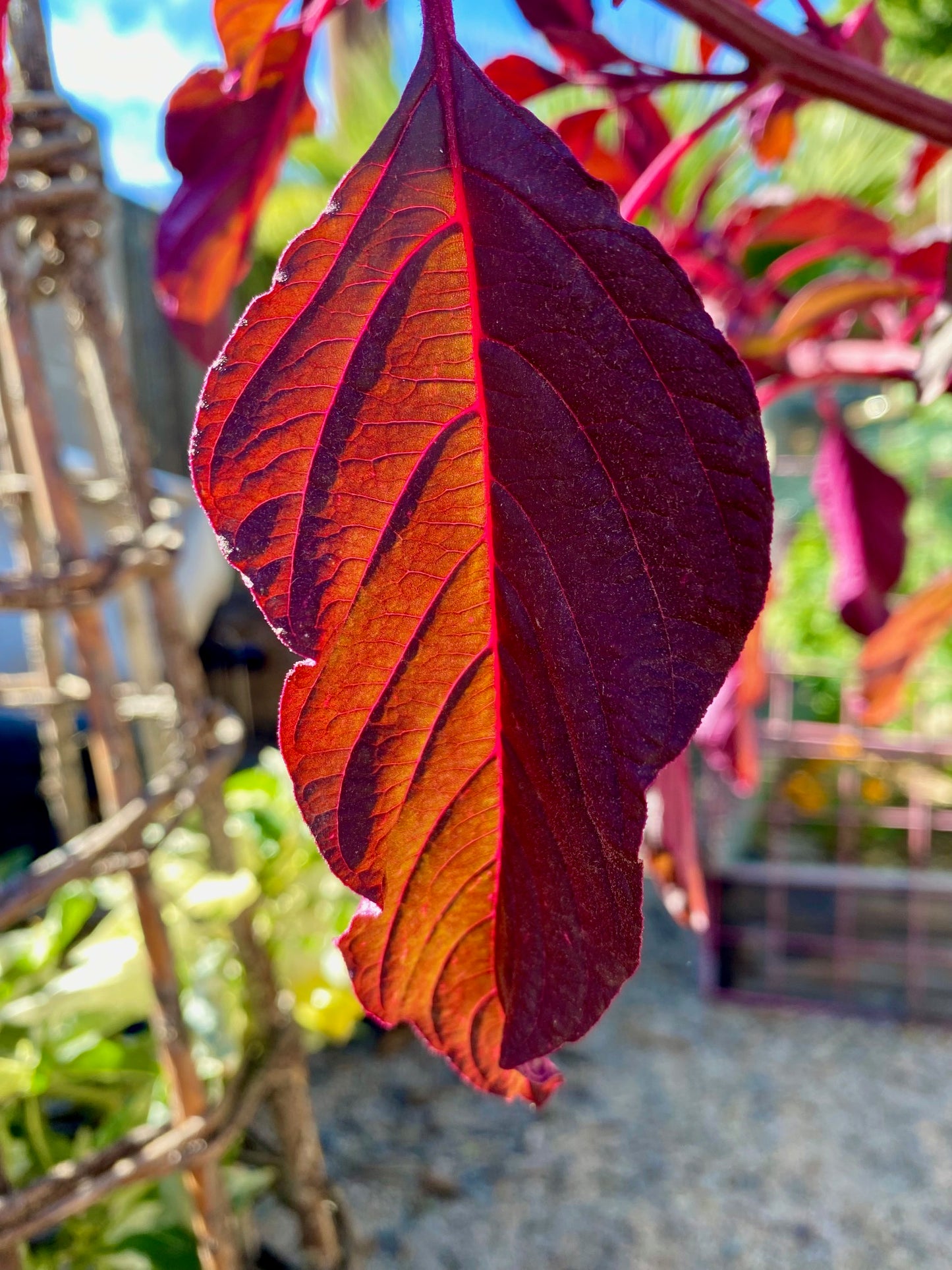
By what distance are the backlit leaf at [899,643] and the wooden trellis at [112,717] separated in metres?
0.46

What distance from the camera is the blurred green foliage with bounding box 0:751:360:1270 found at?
0.69 m

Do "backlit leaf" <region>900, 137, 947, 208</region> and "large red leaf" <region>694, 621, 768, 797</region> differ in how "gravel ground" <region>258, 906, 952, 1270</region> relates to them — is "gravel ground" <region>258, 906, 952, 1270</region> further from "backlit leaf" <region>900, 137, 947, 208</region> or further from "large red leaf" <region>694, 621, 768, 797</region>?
"backlit leaf" <region>900, 137, 947, 208</region>

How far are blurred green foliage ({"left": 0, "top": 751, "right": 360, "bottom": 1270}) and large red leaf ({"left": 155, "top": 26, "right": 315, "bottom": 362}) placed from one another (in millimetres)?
342

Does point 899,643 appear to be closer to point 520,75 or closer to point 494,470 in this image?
point 520,75

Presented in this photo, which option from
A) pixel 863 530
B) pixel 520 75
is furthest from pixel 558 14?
pixel 863 530

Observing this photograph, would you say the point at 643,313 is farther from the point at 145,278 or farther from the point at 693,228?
the point at 145,278

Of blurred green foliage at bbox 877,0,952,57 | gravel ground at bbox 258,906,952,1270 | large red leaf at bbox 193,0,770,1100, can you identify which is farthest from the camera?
blurred green foliage at bbox 877,0,952,57

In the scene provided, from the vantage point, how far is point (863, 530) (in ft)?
2.20

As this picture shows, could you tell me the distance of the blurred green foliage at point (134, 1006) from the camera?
2.25 ft

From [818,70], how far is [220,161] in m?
0.23

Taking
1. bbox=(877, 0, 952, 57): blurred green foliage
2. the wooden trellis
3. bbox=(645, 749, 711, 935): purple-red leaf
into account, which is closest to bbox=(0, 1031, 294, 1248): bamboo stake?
the wooden trellis

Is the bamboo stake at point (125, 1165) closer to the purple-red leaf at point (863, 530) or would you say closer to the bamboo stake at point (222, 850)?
the bamboo stake at point (222, 850)

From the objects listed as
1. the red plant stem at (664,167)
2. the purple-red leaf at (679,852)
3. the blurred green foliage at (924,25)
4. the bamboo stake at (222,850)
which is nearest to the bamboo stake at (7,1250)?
the bamboo stake at (222,850)

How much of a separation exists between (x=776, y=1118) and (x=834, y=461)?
0.94 metres
